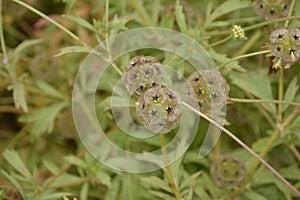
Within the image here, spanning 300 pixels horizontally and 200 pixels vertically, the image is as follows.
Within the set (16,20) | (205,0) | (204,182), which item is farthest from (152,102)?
(16,20)

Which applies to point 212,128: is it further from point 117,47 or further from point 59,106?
point 59,106

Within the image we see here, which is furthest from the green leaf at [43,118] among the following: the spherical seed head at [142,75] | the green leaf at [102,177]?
the spherical seed head at [142,75]

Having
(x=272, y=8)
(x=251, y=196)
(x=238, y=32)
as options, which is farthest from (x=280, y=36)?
(x=251, y=196)

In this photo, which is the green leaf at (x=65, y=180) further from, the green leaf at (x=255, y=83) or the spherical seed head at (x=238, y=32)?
the spherical seed head at (x=238, y=32)

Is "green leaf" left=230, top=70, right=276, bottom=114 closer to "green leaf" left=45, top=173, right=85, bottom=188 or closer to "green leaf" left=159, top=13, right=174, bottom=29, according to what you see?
"green leaf" left=159, top=13, right=174, bottom=29

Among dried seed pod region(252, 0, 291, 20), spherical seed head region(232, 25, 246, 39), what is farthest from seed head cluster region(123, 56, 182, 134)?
dried seed pod region(252, 0, 291, 20)

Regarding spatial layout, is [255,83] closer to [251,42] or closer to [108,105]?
[251,42]
